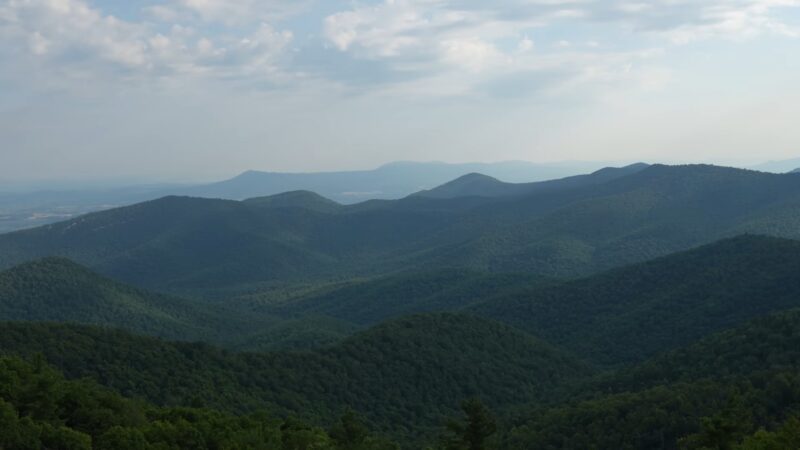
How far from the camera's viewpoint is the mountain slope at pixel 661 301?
77.6m

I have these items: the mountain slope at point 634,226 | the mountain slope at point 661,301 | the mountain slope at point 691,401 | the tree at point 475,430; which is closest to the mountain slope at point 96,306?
the mountain slope at point 661,301

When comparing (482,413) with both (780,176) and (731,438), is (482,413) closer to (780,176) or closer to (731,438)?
(731,438)

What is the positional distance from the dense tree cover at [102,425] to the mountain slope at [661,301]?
51716mm

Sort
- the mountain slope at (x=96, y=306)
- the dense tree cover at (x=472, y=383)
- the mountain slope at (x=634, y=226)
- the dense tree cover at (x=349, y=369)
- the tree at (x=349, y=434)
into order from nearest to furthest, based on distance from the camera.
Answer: the tree at (x=349, y=434)
the dense tree cover at (x=472, y=383)
the dense tree cover at (x=349, y=369)
the mountain slope at (x=96, y=306)
the mountain slope at (x=634, y=226)

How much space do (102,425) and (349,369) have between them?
3632 centimetres

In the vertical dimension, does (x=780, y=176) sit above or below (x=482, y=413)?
above

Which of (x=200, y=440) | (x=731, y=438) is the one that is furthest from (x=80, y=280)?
(x=731, y=438)

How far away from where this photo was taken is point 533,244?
178000 mm

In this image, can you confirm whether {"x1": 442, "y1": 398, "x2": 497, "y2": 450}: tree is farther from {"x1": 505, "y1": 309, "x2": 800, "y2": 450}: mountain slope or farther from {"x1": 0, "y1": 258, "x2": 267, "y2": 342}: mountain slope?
{"x1": 0, "y1": 258, "x2": 267, "y2": 342}: mountain slope

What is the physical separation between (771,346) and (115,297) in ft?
343

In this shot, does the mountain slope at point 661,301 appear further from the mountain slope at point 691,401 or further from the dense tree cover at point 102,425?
the dense tree cover at point 102,425

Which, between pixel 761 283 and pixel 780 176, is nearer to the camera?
pixel 761 283

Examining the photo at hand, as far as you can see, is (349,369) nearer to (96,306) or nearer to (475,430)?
(475,430)

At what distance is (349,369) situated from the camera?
6656 cm
